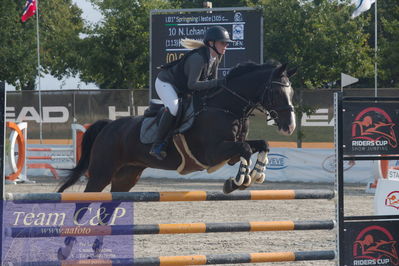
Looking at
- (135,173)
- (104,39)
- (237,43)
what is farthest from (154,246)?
(104,39)

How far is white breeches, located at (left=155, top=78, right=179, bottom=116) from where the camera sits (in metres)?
5.71

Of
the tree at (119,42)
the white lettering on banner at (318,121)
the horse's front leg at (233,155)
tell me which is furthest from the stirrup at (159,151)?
the tree at (119,42)

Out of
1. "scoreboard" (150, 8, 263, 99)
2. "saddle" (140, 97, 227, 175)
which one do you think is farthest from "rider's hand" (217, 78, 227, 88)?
"scoreboard" (150, 8, 263, 99)

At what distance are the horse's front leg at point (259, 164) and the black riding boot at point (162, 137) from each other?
0.70 meters

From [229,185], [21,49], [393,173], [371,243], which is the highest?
[21,49]

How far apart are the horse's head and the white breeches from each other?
751 millimetres

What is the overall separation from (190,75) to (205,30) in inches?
263

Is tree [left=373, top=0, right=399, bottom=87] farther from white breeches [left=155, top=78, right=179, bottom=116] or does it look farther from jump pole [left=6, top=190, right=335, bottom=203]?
jump pole [left=6, top=190, right=335, bottom=203]

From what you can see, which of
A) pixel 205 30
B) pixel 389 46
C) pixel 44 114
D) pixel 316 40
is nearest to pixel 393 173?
pixel 205 30

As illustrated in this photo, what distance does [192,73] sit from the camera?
5.51m

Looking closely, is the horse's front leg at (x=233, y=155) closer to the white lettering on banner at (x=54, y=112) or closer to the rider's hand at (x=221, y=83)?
the rider's hand at (x=221, y=83)

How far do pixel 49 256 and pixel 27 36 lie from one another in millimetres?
20065

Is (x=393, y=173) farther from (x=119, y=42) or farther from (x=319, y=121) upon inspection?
(x=119, y=42)

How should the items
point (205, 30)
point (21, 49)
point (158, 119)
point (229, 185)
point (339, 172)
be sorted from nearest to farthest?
point (339, 172)
point (229, 185)
point (158, 119)
point (205, 30)
point (21, 49)
